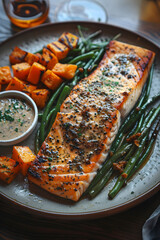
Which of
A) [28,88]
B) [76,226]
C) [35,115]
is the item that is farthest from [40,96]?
[76,226]

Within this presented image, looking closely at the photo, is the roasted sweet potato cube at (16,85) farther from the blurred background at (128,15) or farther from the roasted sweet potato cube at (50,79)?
the blurred background at (128,15)

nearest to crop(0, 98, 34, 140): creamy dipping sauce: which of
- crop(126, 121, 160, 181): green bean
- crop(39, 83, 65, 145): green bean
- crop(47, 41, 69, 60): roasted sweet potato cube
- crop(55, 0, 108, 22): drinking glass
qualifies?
crop(39, 83, 65, 145): green bean

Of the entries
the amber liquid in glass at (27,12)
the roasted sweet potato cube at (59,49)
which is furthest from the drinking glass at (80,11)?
the roasted sweet potato cube at (59,49)

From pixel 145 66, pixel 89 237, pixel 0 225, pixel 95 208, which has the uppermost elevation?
pixel 145 66

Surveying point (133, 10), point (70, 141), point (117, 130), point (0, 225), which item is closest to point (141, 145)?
point (117, 130)

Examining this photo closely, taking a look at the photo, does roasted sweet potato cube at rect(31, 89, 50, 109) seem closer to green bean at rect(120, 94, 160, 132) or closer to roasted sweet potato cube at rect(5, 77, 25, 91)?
roasted sweet potato cube at rect(5, 77, 25, 91)

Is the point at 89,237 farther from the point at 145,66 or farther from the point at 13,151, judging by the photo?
the point at 145,66
